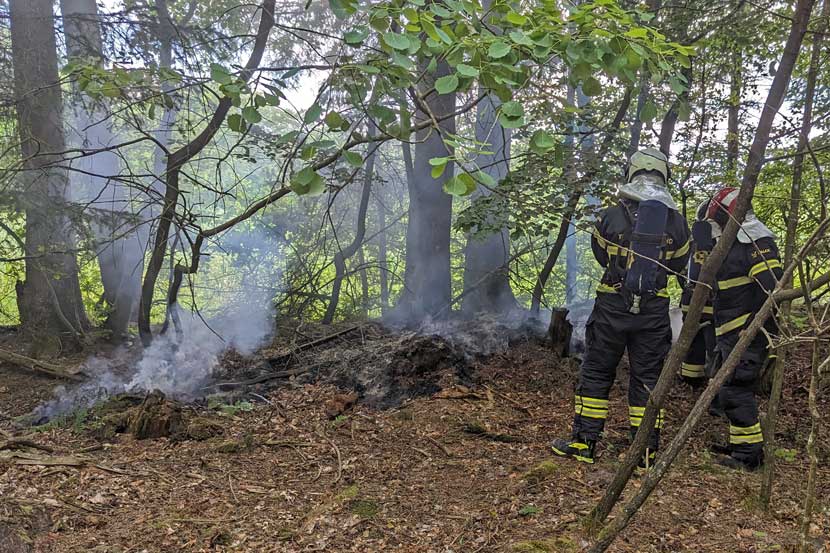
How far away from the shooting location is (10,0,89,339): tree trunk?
6461 mm

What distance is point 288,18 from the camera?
38.0ft

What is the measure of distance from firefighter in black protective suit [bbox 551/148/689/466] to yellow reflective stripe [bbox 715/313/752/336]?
447 millimetres

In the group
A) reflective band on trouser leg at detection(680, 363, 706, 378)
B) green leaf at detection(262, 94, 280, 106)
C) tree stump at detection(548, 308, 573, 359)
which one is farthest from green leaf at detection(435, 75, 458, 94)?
tree stump at detection(548, 308, 573, 359)

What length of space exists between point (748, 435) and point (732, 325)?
2.65 feet

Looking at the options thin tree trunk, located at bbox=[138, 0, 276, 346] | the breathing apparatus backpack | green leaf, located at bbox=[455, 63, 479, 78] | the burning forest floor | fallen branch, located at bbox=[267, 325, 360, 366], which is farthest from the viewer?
fallen branch, located at bbox=[267, 325, 360, 366]

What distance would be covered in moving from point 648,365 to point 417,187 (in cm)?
538

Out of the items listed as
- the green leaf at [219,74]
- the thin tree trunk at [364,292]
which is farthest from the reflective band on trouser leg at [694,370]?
the thin tree trunk at [364,292]

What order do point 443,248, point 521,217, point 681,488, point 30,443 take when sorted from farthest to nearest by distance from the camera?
point 443,248 < point 521,217 < point 30,443 < point 681,488

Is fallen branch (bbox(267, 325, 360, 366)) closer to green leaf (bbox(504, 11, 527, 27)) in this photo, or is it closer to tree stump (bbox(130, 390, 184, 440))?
tree stump (bbox(130, 390, 184, 440))

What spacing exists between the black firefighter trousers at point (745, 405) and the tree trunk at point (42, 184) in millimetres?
6787

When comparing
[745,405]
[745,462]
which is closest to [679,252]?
[745,405]

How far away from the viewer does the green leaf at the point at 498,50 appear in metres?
2.17

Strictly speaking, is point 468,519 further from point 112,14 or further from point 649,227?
point 112,14

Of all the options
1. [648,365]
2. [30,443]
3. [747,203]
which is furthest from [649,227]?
[30,443]
